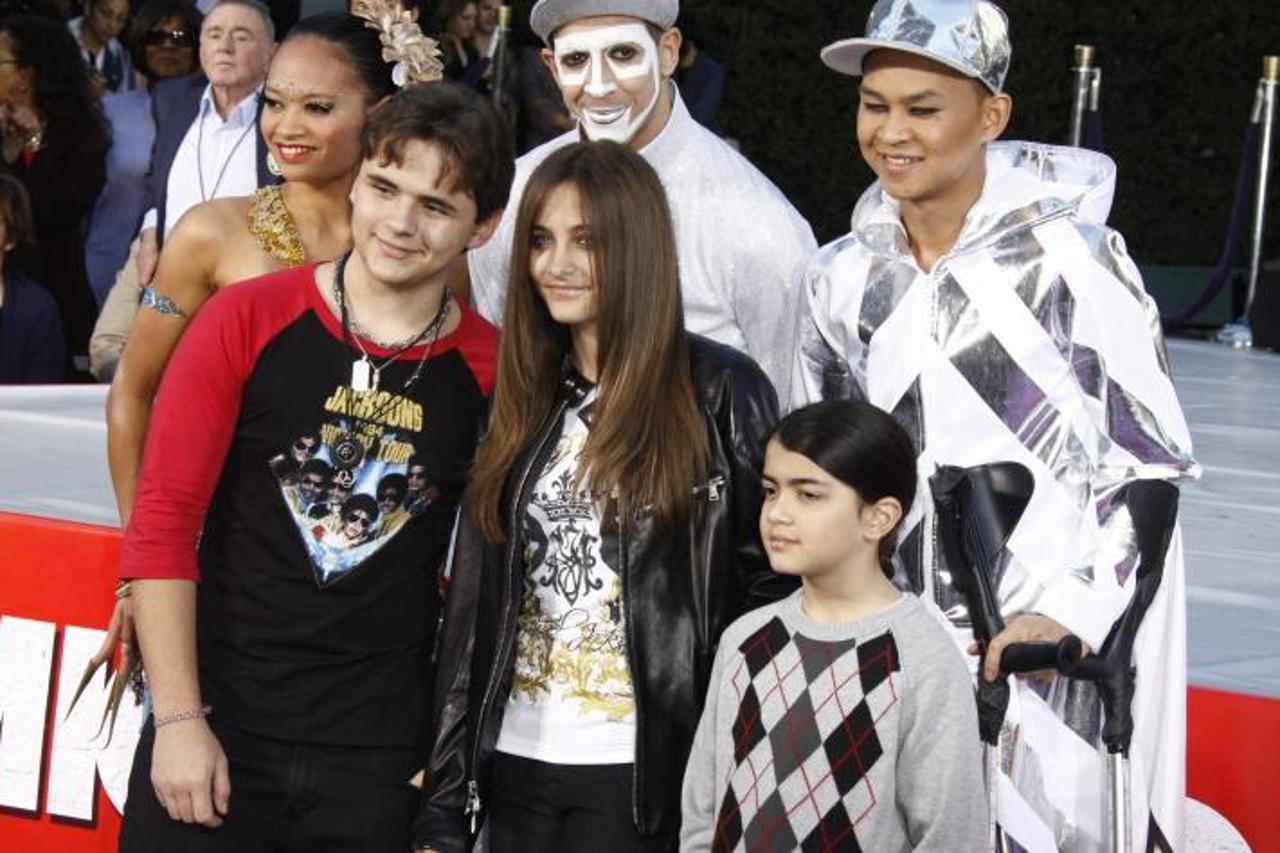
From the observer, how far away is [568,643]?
10.3ft

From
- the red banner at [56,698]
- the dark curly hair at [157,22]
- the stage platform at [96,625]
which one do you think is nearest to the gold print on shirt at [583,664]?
the stage platform at [96,625]

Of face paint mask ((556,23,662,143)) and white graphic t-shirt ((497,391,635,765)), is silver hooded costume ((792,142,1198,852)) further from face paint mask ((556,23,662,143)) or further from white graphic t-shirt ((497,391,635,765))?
face paint mask ((556,23,662,143))

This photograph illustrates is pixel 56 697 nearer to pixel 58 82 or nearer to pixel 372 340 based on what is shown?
pixel 372 340

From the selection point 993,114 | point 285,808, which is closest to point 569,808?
point 285,808

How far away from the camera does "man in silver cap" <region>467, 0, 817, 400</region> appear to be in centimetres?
409

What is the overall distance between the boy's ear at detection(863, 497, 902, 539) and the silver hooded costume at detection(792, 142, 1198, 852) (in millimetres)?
343

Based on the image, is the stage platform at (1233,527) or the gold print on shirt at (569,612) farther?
the stage platform at (1233,527)

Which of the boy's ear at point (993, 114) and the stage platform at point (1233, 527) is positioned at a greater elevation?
the boy's ear at point (993, 114)

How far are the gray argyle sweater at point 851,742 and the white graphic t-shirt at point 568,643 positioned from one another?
6.7 inches

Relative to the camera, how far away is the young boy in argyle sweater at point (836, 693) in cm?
295

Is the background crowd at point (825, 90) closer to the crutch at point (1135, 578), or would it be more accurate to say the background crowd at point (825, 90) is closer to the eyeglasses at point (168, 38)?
the eyeglasses at point (168, 38)

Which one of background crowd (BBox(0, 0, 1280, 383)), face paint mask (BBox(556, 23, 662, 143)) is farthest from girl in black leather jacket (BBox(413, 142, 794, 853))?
background crowd (BBox(0, 0, 1280, 383))

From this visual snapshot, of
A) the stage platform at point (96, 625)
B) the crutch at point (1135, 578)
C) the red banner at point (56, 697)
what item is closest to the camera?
the crutch at point (1135, 578)

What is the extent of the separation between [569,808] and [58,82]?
20.5 ft
